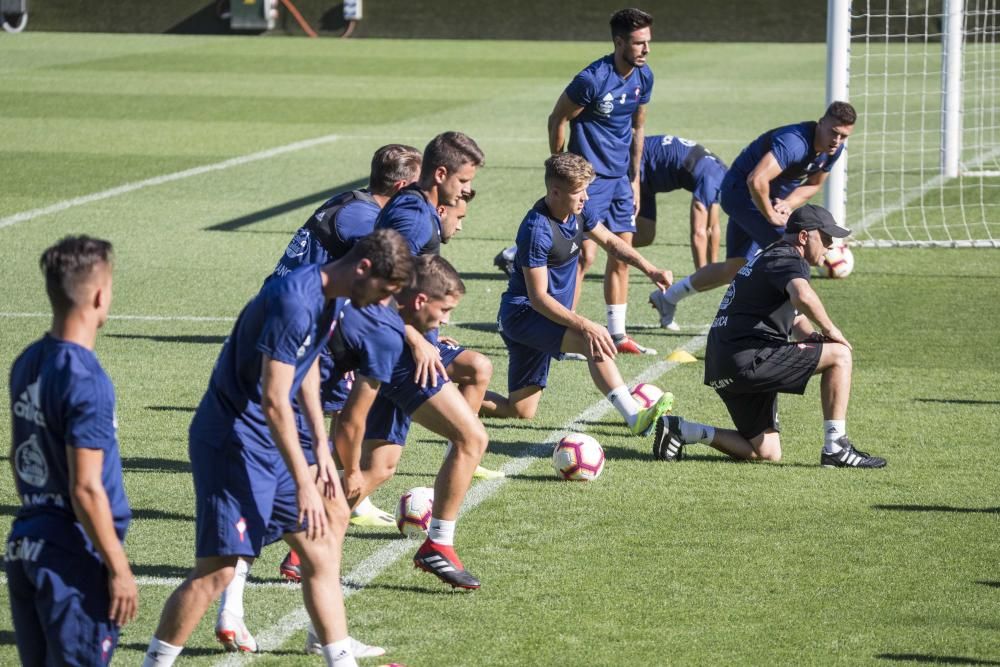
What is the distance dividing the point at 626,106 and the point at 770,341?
14.1ft

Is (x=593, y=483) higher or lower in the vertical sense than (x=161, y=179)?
lower

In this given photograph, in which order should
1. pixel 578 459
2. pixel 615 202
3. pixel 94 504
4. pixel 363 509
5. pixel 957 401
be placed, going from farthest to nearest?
pixel 615 202
pixel 957 401
pixel 578 459
pixel 363 509
pixel 94 504

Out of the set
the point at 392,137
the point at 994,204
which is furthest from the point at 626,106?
the point at 392,137

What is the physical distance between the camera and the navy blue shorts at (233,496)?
5.20 meters

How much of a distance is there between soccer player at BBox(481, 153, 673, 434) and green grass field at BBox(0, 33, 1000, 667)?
0.24 m

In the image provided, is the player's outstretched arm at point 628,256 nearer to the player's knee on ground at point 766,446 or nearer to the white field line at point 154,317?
the player's knee on ground at point 766,446

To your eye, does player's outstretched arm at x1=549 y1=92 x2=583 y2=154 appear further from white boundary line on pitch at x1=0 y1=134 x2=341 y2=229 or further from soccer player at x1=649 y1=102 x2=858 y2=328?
white boundary line on pitch at x1=0 y1=134 x2=341 y2=229

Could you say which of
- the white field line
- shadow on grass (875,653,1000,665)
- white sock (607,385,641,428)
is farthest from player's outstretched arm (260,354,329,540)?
the white field line

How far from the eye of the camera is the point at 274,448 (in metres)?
5.32

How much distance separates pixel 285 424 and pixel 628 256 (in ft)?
15.8

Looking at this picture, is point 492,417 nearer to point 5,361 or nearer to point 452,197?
point 452,197

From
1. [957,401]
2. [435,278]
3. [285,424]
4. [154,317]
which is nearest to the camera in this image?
[285,424]

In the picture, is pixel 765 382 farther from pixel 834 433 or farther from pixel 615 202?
pixel 615 202

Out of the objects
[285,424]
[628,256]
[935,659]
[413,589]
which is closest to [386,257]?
[285,424]
